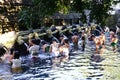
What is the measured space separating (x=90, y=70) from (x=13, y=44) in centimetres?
813

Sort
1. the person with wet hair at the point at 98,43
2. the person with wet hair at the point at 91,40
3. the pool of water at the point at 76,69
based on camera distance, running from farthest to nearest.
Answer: the person with wet hair at the point at 91,40
the person with wet hair at the point at 98,43
the pool of water at the point at 76,69

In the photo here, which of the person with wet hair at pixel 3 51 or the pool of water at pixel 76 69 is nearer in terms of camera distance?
the pool of water at pixel 76 69

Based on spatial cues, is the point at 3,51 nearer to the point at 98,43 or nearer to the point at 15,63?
the point at 15,63

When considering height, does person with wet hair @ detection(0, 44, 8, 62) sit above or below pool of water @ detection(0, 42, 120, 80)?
above

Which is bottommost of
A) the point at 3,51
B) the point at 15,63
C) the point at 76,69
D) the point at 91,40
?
the point at 91,40

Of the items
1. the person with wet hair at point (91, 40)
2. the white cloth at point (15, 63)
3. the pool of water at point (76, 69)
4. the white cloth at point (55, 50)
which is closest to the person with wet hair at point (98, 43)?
the person with wet hair at point (91, 40)

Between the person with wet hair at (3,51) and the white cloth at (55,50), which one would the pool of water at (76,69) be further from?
the person with wet hair at (3,51)

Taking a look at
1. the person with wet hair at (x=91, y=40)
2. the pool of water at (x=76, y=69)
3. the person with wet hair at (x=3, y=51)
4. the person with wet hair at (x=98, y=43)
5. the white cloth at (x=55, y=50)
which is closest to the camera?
the pool of water at (x=76, y=69)

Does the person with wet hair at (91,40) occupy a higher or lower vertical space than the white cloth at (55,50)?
lower

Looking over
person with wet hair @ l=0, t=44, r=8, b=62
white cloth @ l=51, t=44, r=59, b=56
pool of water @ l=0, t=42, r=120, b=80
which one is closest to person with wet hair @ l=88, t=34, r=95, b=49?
pool of water @ l=0, t=42, r=120, b=80

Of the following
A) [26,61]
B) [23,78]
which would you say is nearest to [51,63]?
[26,61]

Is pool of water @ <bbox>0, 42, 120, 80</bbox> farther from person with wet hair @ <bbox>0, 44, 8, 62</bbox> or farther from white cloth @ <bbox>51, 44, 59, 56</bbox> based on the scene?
person with wet hair @ <bbox>0, 44, 8, 62</bbox>

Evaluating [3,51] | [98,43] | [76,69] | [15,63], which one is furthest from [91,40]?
[15,63]

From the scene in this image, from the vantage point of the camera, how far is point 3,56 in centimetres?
2775
